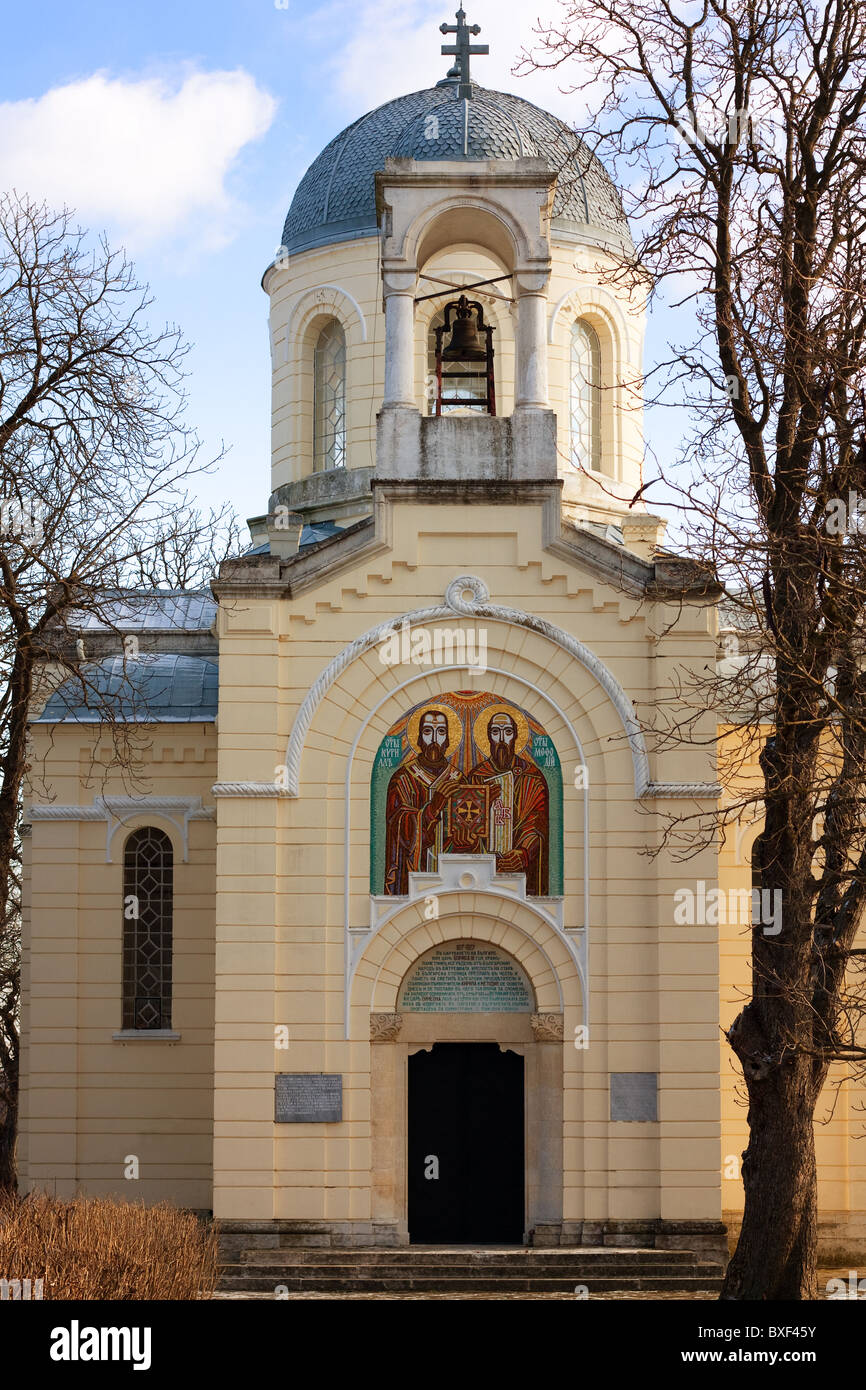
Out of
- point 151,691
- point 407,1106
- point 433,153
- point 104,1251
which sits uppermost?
point 433,153

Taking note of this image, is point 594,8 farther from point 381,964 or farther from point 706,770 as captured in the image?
point 381,964

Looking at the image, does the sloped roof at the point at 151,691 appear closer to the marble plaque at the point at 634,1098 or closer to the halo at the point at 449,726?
the halo at the point at 449,726

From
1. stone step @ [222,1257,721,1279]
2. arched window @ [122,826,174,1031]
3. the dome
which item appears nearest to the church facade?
stone step @ [222,1257,721,1279]

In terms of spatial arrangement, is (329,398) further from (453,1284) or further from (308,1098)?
(453,1284)

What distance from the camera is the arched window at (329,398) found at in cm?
2706

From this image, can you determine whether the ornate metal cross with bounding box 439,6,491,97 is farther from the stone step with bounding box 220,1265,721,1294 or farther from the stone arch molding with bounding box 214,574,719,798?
the stone step with bounding box 220,1265,721,1294

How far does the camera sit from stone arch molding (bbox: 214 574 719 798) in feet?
68.0

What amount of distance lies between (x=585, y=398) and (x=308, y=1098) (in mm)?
11447

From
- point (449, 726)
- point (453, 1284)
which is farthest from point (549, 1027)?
point (449, 726)

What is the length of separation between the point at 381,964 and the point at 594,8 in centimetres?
979

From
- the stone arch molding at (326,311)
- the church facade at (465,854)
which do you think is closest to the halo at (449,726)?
the church facade at (465,854)

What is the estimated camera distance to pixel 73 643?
2125 centimetres

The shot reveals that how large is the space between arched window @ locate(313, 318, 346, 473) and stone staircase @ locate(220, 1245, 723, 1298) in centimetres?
1160

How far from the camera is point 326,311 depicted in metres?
27.2
